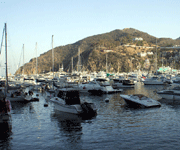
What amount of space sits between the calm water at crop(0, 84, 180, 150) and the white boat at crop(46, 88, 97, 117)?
42.7 inches

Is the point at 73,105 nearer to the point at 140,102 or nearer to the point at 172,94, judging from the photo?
the point at 140,102

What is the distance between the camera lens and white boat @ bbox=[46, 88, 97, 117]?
29234 mm

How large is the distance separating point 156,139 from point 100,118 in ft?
32.2

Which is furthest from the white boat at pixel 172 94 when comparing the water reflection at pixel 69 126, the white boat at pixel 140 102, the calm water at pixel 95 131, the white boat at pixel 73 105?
the water reflection at pixel 69 126

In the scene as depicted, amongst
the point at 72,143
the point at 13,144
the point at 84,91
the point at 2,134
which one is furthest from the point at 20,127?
the point at 84,91

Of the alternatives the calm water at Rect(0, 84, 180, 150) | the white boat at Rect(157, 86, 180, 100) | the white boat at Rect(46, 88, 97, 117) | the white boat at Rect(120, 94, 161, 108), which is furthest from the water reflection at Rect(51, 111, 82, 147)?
the white boat at Rect(157, 86, 180, 100)

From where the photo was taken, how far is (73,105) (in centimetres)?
2981

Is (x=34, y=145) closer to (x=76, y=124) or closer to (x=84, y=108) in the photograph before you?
(x=76, y=124)

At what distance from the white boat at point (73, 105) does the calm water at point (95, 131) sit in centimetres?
108

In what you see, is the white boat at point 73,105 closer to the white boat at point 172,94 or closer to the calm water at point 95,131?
the calm water at point 95,131

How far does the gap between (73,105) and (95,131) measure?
828cm

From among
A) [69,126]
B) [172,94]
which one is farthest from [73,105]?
[172,94]

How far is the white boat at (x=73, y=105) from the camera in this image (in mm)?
29234

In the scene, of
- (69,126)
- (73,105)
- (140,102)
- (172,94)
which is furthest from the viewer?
(172,94)
